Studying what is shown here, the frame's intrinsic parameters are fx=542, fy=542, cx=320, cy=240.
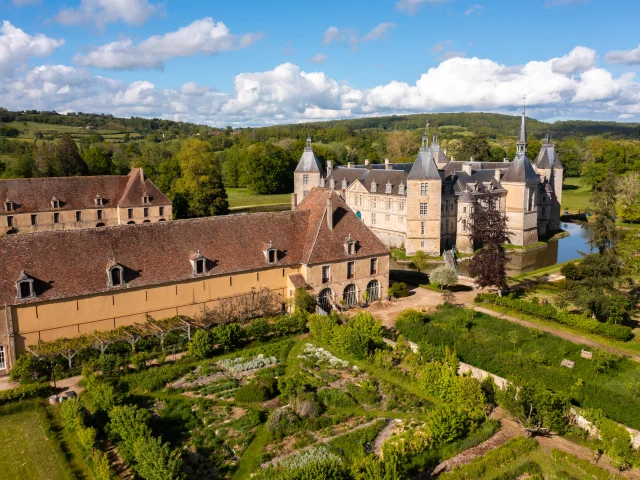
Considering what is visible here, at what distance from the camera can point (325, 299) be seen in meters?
35.6

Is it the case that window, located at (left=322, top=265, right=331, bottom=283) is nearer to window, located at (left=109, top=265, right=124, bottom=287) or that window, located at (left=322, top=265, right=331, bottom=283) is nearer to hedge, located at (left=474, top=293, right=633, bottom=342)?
hedge, located at (left=474, top=293, right=633, bottom=342)

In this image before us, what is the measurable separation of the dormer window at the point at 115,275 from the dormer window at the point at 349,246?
1391cm

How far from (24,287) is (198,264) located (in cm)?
912

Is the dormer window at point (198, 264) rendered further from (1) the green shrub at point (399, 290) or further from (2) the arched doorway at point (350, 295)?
(1) the green shrub at point (399, 290)

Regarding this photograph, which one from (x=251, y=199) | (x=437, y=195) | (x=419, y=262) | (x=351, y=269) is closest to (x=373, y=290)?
(x=351, y=269)

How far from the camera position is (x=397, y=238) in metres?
58.3

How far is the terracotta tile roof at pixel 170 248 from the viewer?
94.3 feet

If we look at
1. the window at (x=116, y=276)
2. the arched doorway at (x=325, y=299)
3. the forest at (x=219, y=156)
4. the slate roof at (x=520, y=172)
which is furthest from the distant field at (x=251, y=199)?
the window at (x=116, y=276)

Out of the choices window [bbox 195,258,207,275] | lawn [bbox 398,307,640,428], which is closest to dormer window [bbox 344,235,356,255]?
lawn [bbox 398,307,640,428]

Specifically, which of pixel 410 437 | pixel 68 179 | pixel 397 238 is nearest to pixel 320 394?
pixel 410 437

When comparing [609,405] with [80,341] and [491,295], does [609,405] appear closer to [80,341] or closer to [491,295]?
[491,295]

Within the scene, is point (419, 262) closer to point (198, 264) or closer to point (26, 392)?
point (198, 264)

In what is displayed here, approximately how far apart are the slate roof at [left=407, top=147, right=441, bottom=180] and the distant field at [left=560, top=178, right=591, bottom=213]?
36.3m

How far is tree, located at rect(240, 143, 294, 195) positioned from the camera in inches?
4085
